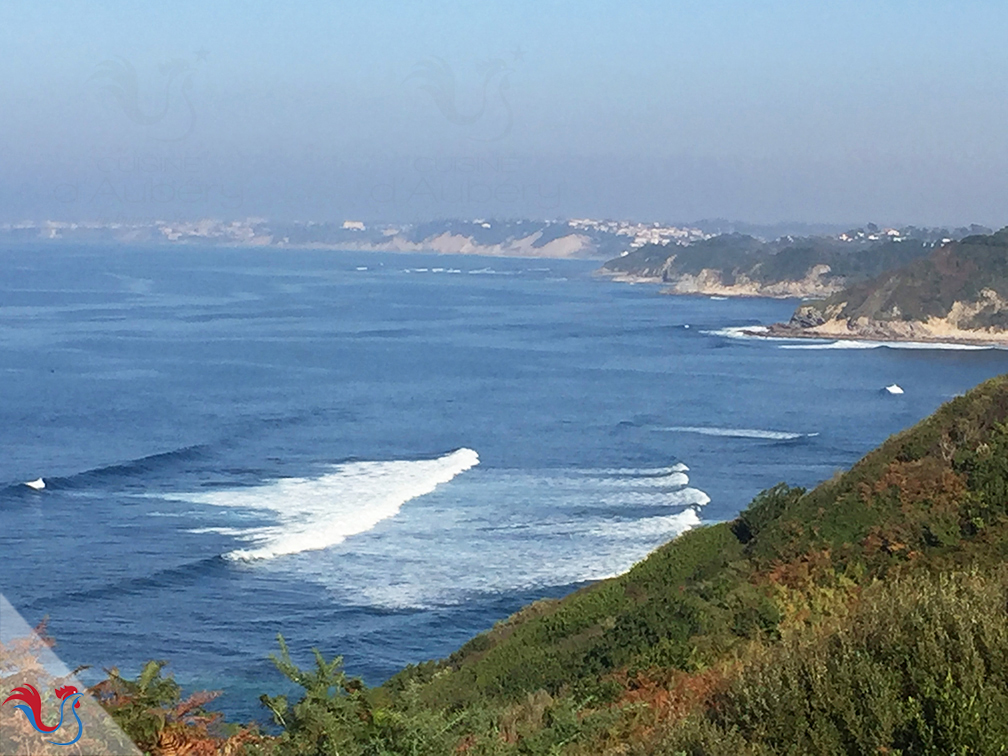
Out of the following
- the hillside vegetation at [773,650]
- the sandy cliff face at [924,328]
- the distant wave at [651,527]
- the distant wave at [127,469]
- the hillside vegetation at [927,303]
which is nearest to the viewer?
the hillside vegetation at [773,650]

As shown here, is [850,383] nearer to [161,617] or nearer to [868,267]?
[161,617]

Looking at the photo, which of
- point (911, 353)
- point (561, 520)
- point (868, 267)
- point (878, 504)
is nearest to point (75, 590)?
point (561, 520)

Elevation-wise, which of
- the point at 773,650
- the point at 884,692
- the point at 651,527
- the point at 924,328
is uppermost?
the point at 884,692

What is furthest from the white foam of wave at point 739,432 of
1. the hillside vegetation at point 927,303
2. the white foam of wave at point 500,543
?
the hillside vegetation at point 927,303

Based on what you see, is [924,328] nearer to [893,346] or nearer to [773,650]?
[893,346]

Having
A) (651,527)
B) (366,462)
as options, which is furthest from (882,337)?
(651,527)

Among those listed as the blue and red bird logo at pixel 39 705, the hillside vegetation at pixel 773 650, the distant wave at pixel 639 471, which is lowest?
the distant wave at pixel 639 471

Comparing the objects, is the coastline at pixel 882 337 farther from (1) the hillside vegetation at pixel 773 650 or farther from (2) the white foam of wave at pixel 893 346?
(1) the hillside vegetation at pixel 773 650

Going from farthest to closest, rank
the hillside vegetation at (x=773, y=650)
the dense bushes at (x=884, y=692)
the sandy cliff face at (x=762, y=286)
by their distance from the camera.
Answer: the sandy cliff face at (x=762, y=286) < the hillside vegetation at (x=773, y=650) < the dense bushes at (x=884, y=692)
